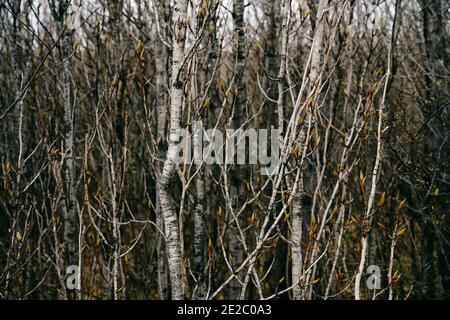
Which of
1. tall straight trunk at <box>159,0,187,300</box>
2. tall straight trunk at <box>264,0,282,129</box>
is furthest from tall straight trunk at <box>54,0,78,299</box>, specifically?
tall straight trunk at <box>159,0,187,300</box>

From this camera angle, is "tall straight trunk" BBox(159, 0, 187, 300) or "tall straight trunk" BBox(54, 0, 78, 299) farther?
"tall straight trunk" BBox(54, 0, 78, 299)

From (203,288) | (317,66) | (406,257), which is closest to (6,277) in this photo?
(203,288)

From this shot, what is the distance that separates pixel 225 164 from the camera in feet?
10.1

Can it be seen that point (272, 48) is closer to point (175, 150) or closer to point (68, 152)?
point (68, 152)

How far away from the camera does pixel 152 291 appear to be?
25.6 ft

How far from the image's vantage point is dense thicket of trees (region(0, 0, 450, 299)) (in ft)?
9.50

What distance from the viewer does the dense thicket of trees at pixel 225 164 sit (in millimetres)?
2895

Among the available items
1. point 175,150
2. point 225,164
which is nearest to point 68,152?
point 225,164

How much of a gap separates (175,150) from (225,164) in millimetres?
488

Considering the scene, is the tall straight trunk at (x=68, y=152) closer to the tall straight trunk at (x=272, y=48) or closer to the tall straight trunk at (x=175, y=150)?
the tall straight trunk at (x=272, y=48)

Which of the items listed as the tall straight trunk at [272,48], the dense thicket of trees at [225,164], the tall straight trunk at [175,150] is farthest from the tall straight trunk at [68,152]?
the tall straight trunk at [175,150]

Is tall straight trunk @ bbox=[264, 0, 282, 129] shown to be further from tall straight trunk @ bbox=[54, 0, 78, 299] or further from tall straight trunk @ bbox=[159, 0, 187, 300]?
tall straight trunk @ bbox=[159, 0, 187, 300]

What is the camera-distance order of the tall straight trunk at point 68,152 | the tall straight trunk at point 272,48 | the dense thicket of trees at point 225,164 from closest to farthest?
the dense thicket of trees at point 225,164, the tall straight trunk at point 68,152, the tall straight trunk at point 272,48
